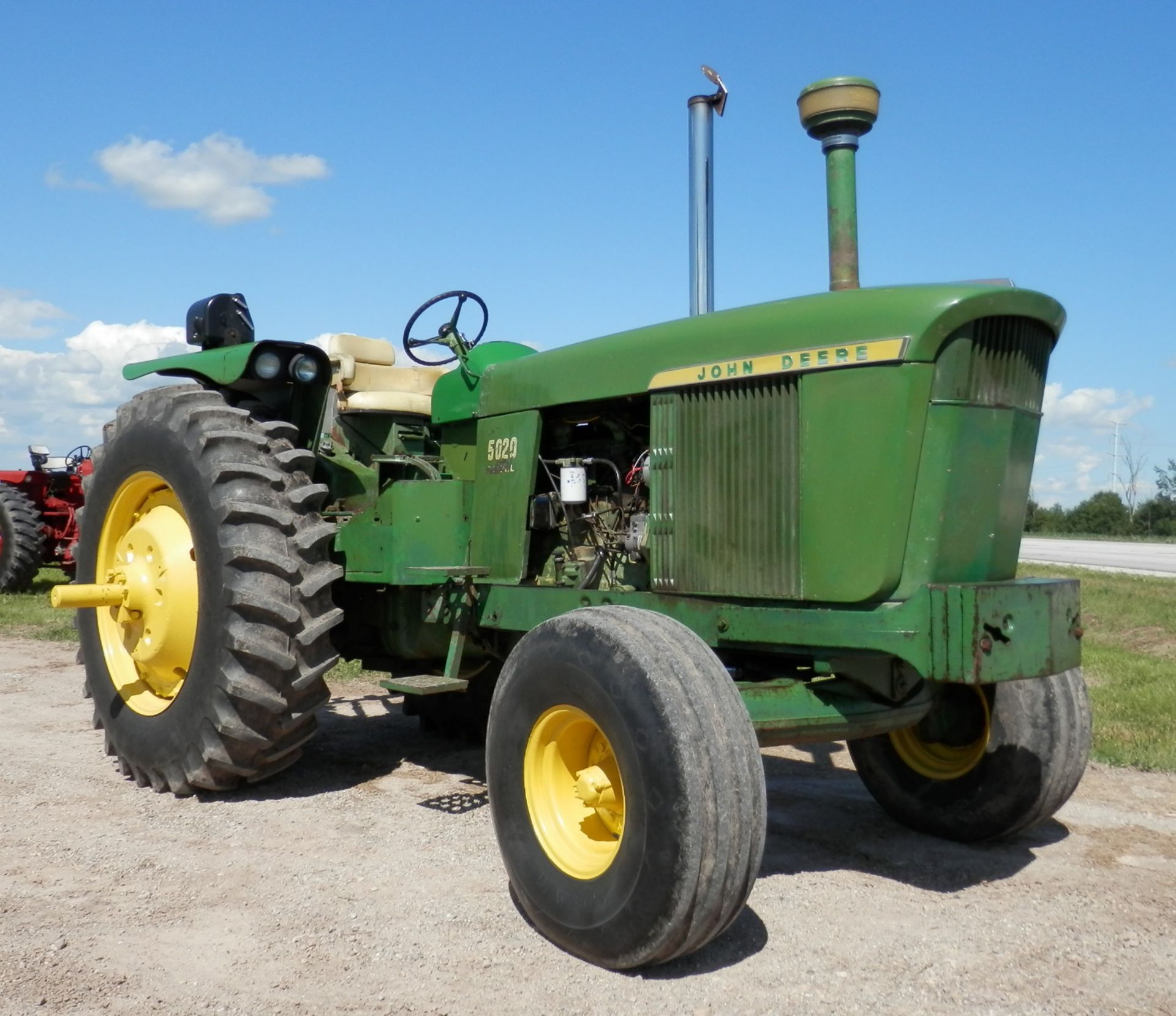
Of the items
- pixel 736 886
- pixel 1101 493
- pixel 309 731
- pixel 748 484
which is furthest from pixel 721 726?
pixel 1101 493

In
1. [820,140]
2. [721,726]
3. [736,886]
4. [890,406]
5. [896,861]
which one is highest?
[820,140]

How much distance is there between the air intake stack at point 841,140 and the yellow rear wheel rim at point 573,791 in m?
2.00

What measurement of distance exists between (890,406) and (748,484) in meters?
0.60

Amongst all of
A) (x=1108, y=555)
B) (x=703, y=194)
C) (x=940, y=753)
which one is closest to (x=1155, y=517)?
(x=1108, y=555)

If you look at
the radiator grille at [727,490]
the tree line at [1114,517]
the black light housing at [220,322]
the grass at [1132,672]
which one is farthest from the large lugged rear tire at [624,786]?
the tree line at [1114,517]

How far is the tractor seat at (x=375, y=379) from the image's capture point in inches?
245

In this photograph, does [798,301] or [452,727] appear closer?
[798,301]

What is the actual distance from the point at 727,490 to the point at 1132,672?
5409 mm

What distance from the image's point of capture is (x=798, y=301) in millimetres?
3979

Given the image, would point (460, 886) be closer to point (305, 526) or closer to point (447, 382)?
point (305, 526)

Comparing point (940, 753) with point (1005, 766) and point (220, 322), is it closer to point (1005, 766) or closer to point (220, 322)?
point (1005, 766)

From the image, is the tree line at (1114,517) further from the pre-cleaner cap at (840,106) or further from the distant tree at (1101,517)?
the pre-cleaner cap at (840,106)

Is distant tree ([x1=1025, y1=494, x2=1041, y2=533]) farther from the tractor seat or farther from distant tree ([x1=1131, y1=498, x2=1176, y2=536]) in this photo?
the tractor seat

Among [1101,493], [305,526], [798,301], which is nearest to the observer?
[798,301]
